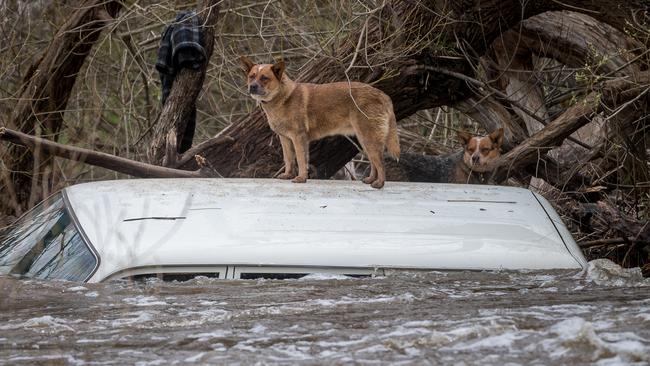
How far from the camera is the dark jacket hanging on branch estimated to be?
9352 millimetres

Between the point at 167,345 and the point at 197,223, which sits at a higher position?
the point at 197,223

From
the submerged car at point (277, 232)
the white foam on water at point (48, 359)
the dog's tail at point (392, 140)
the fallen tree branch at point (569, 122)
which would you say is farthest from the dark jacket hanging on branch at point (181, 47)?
the white foam on water at point (48, 359)

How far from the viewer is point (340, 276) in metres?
4.73

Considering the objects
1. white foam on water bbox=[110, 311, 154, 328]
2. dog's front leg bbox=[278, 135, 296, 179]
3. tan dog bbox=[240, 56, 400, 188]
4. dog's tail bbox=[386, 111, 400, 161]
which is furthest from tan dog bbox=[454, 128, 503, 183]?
white foam on water bbox=[110, 311, 154, 328]

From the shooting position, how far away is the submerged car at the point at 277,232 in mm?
4684

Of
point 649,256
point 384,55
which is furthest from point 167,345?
point 384,55

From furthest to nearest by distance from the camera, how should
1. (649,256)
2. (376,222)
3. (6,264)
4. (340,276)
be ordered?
(649,256) < (6,264) < (376,222) < (340,276)

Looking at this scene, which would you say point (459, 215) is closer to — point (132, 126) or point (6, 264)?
point (6, 264)

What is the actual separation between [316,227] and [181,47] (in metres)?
4.74

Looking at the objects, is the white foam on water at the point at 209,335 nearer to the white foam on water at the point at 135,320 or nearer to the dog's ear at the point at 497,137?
the white foam on water at the point at 135,320

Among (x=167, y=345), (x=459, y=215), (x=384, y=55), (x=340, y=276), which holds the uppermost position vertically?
(x=384, y=55)

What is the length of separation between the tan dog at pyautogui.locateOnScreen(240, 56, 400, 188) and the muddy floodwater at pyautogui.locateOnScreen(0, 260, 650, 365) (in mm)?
2768

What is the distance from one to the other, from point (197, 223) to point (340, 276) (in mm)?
728

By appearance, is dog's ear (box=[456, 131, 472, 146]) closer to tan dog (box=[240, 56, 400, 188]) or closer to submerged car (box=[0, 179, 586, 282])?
tan dog (box=[240, 56, 400, 188])
